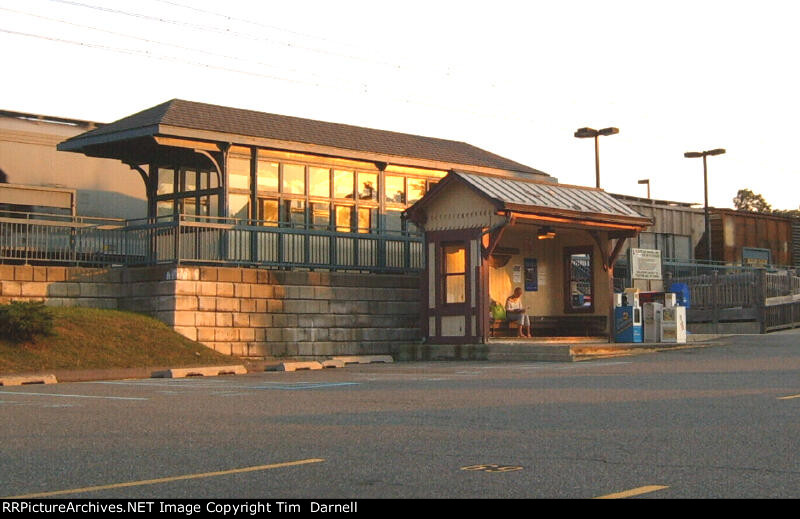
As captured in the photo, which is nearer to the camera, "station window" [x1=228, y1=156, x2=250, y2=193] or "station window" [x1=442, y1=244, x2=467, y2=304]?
"station window" [x1=442, y1=244, x2=467, y2=304]

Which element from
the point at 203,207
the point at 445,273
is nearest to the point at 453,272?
the point at 445,273

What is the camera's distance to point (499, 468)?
7.73 metres

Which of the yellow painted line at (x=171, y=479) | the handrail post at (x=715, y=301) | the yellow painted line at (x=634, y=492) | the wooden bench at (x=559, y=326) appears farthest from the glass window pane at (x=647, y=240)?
the yellow painted line at (x=634, y=492)

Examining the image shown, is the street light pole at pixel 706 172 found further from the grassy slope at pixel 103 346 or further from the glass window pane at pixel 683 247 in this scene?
the grassy slope at pixel 103 346

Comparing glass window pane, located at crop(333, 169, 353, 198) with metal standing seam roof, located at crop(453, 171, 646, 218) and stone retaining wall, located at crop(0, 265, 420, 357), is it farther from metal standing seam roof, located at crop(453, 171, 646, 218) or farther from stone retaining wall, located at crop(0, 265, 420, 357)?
metal standing seam roof, located at crop(453, 171, 646, 218)

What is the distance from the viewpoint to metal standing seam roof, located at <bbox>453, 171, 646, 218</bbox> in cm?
2495

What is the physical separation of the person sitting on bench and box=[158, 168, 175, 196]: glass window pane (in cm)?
982

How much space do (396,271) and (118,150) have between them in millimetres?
8167

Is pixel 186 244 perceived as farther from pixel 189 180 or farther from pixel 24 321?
pixel 24 321

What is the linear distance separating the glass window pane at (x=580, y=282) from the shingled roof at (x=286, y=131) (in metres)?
4.67

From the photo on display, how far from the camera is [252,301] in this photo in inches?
1006

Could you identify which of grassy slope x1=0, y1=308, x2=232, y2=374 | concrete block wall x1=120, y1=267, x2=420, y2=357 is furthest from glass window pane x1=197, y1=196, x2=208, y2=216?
grassy slope x1=0, y1=308, x2=232, y2=374

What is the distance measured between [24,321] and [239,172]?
26.6 ft
